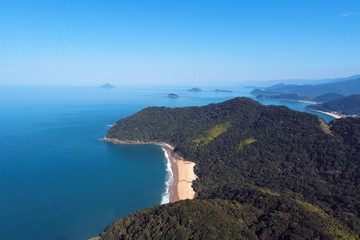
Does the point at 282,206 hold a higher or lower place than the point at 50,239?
higher

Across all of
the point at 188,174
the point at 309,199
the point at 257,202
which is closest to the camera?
the point at 257,202

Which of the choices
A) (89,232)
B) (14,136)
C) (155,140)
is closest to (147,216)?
(89,232)

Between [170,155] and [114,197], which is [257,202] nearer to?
[114,197]

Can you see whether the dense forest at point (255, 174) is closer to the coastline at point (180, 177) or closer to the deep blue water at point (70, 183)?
the coastline at point (180, 177)

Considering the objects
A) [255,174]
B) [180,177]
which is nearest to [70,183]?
[180,177]

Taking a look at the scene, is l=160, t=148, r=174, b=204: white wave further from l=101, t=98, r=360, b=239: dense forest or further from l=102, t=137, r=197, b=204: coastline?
l=101, t=98, r=360, b=239: dense forest

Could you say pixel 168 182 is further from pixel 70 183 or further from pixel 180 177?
pixel 70 183

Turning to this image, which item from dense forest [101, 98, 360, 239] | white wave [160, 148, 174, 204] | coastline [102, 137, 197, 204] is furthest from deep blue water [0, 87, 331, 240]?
dense forest [101, 98, 360, 239]
